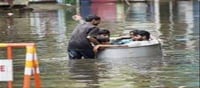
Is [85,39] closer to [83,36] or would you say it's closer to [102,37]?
[83,36]

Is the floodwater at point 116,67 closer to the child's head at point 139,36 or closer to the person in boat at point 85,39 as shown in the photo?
the person in boat at point 85,39

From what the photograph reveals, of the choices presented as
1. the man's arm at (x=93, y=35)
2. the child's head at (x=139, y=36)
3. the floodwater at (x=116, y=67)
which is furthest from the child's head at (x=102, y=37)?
the child's head at (x=139, y=36)

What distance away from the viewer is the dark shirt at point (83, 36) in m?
15.7

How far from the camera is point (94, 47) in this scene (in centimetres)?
1576

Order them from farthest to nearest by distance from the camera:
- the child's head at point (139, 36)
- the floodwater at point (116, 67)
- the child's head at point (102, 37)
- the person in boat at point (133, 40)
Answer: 1. the child's head at point (139, 36)
2. the child's head at point (102, 37)
3. the person in boat at point (133, 40)
4. the floodwater at point (116, 67)

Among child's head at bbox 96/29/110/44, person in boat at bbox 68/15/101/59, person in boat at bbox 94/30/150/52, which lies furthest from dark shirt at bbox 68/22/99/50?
person in boat at bbox 94/30/150/52

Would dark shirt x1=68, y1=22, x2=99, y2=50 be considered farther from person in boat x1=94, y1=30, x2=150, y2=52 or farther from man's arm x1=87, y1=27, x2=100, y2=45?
person in boat x1=94, y1=30, x2=150, y2=52

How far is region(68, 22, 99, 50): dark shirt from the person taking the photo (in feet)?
51.4

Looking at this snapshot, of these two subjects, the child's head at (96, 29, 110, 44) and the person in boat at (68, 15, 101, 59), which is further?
the child's head at (96, 29, 110, 44)

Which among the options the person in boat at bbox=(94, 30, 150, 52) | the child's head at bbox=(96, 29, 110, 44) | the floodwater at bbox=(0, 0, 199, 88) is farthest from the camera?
the child's head at bbox=(96, 29, 110, 44)

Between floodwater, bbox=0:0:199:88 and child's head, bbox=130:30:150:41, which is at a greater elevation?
child's head, bbox=130:30:150:41

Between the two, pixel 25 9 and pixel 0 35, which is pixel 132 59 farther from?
pixel 25 9

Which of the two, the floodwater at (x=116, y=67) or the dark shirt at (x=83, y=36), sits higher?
the dark shirt at (x=83, y=36)

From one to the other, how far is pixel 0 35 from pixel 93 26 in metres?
9.91
